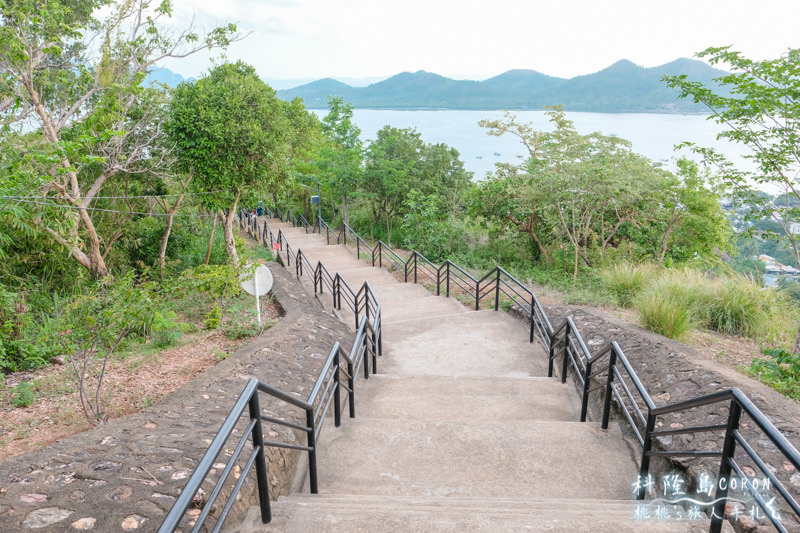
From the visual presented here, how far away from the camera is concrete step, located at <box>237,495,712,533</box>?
2.54 metres

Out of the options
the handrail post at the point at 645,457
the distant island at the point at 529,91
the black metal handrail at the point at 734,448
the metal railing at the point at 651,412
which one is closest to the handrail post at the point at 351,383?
the metal railing at the point at 651,412

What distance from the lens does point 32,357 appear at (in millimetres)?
7141

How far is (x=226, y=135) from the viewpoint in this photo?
1032 cm

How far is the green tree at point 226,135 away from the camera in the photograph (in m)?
10.2

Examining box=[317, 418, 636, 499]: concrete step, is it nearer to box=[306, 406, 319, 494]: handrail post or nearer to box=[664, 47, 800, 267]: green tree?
box=[306, 406, 319, 494]: handrail post

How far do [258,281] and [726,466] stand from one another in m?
6.63

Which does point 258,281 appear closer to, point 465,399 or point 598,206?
point 465,399

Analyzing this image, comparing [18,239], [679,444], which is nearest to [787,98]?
[679,444]

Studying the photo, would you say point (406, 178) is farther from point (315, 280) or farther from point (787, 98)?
point (787, 98)

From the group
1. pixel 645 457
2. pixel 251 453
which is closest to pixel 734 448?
pixel 645 457

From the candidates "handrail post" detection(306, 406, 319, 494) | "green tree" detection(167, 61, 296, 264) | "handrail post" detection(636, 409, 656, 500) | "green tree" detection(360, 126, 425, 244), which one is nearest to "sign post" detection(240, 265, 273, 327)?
"green tree" detection(167, 61, 296, 264)

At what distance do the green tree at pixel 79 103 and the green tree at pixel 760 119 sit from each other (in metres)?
8.58

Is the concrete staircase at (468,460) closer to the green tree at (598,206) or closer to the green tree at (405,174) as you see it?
the green tree at (598,206)

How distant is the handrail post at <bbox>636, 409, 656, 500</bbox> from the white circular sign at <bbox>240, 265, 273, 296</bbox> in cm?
584
